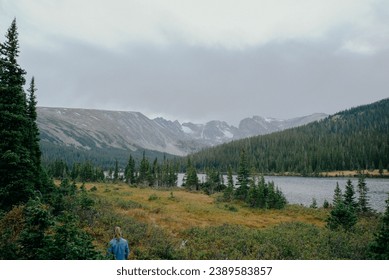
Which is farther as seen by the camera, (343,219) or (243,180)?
(243,180)

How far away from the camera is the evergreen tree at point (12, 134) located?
17.4m

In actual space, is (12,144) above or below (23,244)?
above

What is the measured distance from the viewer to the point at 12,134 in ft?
57.8

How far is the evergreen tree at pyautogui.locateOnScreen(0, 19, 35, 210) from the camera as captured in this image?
17.4m

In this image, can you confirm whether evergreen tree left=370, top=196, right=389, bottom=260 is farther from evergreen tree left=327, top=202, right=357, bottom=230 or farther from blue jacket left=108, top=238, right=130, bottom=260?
evergreen tree left=327, top=202, right=357, bottom=230

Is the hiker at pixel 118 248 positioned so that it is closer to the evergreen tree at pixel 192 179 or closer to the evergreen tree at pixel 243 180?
the evergreen tree at pixel 243 180

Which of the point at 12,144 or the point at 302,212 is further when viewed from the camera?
the point at 302,212

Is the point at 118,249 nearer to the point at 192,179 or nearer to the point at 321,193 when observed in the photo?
the point at 192,179

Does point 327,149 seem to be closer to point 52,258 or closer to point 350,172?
point 350,172

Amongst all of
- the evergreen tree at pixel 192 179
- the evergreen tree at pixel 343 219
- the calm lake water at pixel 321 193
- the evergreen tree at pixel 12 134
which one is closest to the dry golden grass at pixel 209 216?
the evergreen tree at pixel 343 219

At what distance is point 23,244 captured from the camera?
10.6 m

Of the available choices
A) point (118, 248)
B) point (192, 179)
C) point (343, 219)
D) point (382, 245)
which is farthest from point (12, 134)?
point (192, 179)
